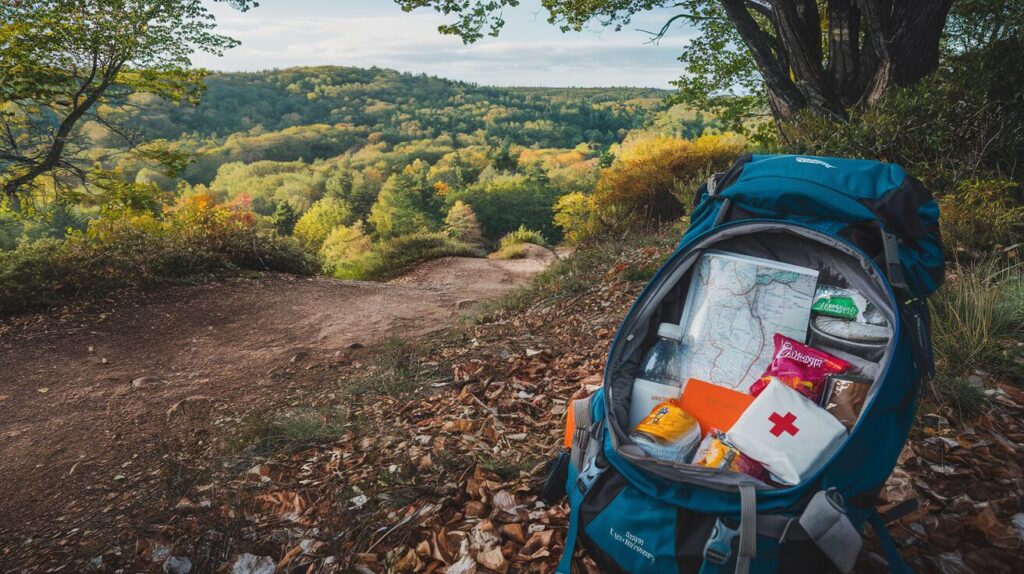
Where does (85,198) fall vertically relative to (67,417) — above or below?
above

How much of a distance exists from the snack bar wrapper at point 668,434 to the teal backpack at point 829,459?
9 cm

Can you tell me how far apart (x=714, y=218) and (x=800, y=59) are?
518 cm

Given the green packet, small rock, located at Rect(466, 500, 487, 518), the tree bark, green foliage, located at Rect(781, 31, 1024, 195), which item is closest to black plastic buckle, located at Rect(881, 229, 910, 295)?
the green packet

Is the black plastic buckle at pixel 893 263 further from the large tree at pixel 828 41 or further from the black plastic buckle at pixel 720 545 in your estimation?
the large tree at pixel 828 41

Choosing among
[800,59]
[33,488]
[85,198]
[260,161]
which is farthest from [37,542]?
[260,161]

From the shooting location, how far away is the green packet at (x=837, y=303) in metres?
2.04

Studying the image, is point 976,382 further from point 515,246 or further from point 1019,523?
point 515,246

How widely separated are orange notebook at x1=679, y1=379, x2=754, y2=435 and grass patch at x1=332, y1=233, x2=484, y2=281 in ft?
36.1

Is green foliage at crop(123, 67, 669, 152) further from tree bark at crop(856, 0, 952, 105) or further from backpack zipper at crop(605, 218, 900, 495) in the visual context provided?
backpack zipper at crop(605, 218, 900, 495)

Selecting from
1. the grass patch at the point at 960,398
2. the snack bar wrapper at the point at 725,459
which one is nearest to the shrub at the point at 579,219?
the grass patch at the point at 960,398

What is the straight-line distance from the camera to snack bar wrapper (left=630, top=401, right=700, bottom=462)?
1.92 meters

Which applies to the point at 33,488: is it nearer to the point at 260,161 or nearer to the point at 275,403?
the point at 275,403

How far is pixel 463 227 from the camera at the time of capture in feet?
65.1

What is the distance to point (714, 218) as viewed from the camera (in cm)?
240
